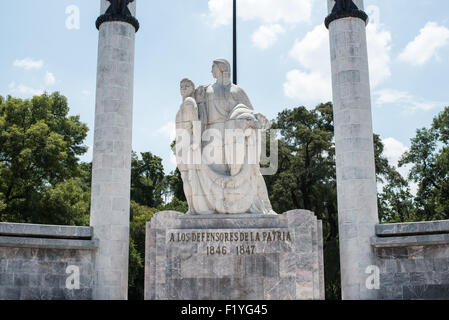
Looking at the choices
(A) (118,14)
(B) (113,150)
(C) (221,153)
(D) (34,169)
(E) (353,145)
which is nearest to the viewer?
(C) (221,153)

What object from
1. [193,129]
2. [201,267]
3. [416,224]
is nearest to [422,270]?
[416,224]

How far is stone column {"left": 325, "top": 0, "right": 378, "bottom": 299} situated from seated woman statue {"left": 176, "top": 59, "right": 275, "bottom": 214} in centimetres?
366

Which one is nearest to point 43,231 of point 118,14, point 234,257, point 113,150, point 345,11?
→ point 113,150

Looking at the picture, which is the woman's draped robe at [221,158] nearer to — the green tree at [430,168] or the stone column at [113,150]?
the stone column at [113,150]

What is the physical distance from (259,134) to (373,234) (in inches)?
186

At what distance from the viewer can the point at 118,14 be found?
54.7ft

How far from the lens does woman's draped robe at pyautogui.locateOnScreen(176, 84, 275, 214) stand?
12.0 metres

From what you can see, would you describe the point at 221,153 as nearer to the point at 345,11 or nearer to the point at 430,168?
the point at 345,11

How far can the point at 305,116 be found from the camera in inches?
1280

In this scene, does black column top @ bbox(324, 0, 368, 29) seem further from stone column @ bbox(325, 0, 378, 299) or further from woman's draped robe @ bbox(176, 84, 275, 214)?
woman's draped robe @ bbox(176, 84, 275, 214)

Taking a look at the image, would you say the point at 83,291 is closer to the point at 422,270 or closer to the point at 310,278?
the point at 310,278

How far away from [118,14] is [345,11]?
6841 millimetres

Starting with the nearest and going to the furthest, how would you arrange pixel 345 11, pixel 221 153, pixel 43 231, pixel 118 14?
1. pixel 221 153
2. pixel 43 231
3. pixel 345 11
4. pixel 118 14
